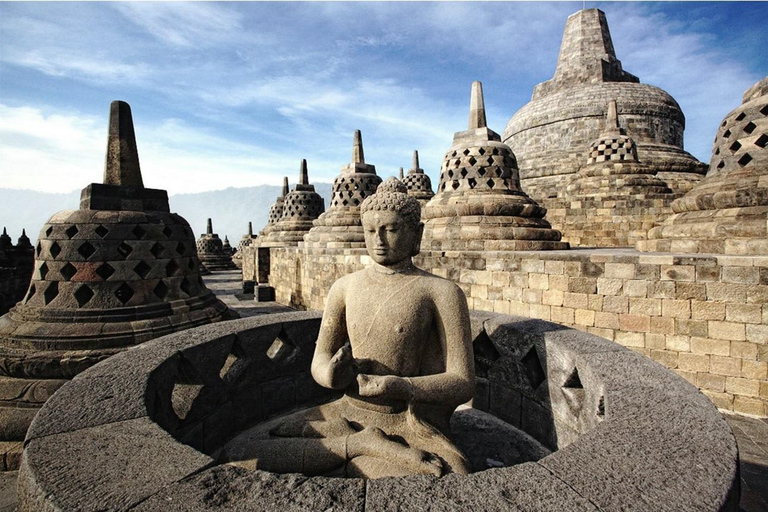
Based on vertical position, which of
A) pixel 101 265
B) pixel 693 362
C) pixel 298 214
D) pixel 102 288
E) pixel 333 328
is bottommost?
pixel 693 362

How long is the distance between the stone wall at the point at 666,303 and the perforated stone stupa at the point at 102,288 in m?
4.52

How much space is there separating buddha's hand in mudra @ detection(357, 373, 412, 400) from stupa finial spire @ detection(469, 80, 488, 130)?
7.46m

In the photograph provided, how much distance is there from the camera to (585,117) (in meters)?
18.1

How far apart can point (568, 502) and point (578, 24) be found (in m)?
26.5

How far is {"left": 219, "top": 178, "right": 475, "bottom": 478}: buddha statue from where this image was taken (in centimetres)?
201

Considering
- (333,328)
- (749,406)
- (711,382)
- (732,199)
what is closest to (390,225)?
(333,328)

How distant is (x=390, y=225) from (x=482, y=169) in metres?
6.13

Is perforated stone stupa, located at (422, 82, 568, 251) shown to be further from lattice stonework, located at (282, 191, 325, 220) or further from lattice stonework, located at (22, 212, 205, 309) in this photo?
lattice stonework, located at (282, 191, 325, 220)

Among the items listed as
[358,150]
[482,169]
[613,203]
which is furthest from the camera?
[358,150]

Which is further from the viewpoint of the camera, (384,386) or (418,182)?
(418,182)

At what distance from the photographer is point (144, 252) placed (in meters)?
4.44

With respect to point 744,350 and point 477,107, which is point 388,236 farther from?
point 477,107

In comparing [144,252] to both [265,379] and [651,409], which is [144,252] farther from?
[651,409]

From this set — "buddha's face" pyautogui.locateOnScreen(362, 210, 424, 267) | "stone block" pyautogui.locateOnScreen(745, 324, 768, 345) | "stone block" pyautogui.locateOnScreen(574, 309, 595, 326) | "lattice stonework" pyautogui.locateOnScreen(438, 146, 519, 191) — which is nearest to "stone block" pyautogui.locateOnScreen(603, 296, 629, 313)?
"stone block" pyautogui.locateOnScreen(574, 309, 595, 326)
